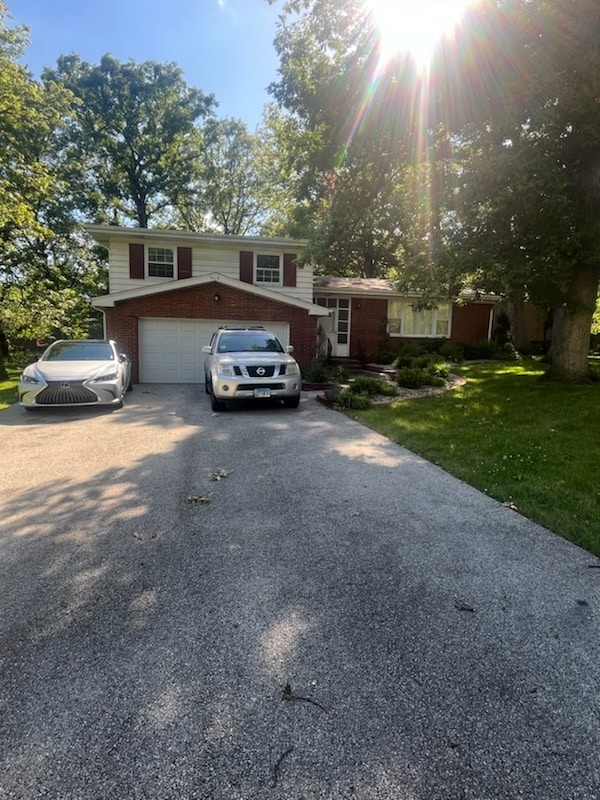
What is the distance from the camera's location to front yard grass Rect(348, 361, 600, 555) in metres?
4.30

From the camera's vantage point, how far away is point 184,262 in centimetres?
1595

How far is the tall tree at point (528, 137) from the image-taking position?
8.16 meters

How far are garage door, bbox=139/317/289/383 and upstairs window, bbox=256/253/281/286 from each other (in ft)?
8.96

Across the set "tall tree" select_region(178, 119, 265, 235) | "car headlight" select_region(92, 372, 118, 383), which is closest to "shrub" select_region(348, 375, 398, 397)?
"car headlight" select_region(92, 372, 118, 383)

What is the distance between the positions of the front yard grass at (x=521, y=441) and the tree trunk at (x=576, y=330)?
584 millimetres

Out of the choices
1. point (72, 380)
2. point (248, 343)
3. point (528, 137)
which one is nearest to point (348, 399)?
point (248, 343)

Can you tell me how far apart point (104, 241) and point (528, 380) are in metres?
15.1

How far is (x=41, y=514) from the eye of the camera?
4.10m

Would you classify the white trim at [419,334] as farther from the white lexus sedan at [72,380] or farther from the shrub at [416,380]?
the white lexus sedan at [72,380]

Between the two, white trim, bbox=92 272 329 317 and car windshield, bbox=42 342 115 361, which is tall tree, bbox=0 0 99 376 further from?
car windshield, bbox=42 342 115 361

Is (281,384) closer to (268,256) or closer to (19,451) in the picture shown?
(19,451)

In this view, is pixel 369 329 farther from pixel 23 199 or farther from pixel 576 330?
pixel 23 199

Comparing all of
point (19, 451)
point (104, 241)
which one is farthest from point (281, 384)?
point (104, 241)

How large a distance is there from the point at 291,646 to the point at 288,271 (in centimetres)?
1555
